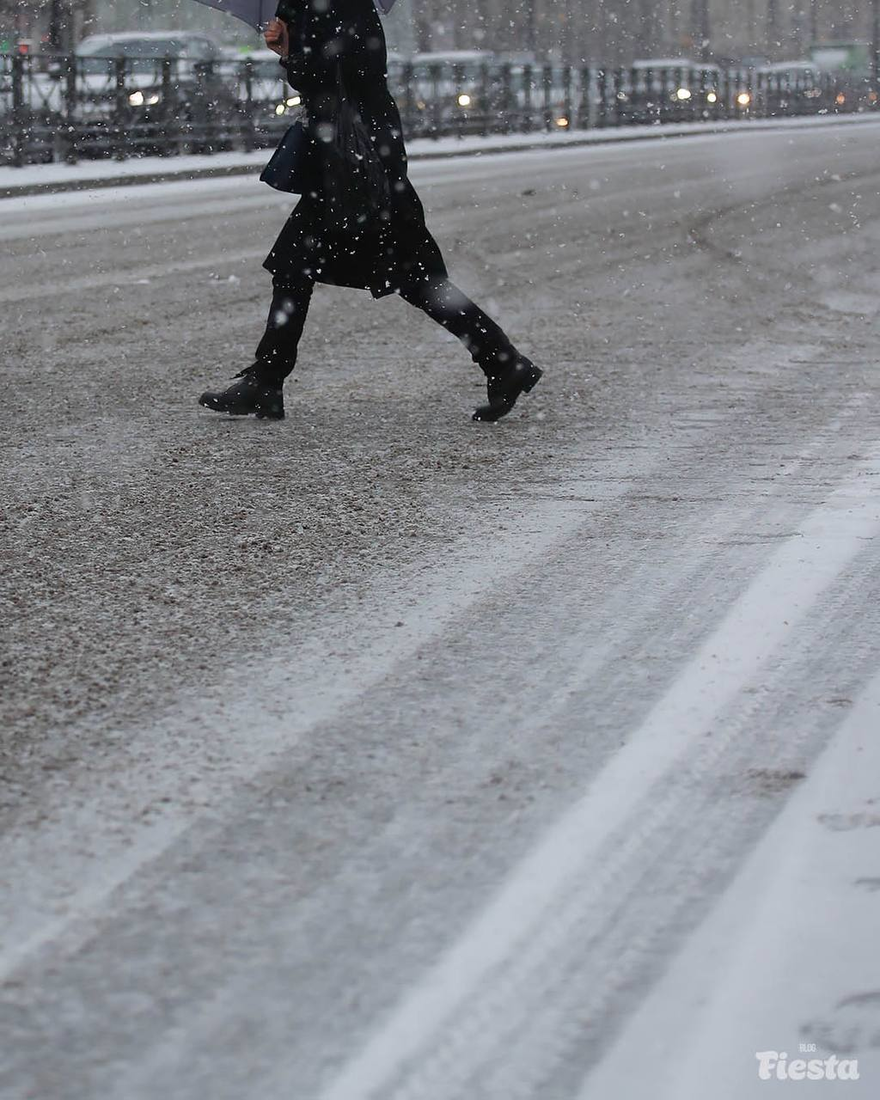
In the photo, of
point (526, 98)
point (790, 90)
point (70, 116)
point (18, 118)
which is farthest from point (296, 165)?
point (790, 90)

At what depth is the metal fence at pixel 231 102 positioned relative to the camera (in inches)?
912

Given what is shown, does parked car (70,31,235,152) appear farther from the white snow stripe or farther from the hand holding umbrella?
the white snow stripe

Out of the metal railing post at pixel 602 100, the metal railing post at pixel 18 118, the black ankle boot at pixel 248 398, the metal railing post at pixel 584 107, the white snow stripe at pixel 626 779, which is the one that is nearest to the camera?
the white snow stripe at pixel 626 779

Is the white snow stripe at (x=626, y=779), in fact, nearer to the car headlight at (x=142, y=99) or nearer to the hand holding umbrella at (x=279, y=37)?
the hand holding umbrella at (x=279, y=37)

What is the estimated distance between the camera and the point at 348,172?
566 centimetres

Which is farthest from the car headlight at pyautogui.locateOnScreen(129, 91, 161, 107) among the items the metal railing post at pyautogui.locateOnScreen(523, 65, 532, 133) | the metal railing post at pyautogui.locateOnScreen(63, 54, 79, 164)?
the metal railing post at pyautogui.locateOnScreen(523, 65, 532, 133)

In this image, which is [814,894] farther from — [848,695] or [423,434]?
[423,434]

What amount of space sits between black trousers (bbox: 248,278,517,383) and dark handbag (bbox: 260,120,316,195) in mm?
348

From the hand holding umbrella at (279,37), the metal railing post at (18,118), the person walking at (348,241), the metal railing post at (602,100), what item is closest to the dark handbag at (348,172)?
the person walking at (348,241)

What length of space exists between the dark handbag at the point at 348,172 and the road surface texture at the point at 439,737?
71cm

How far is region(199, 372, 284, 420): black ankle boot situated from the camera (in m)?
6.08

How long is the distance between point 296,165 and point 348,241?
0.29 metres

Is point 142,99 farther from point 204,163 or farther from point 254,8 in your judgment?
point 254,8

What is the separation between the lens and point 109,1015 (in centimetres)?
207
